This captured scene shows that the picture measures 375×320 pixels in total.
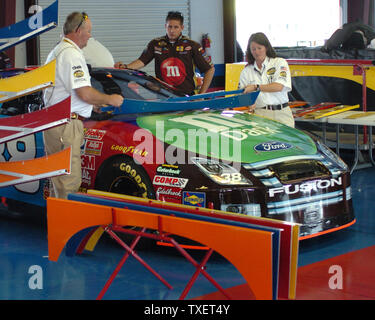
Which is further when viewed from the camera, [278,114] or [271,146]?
Answer: [278,114]

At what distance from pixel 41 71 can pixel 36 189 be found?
1.42 metres

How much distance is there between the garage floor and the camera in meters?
4.43

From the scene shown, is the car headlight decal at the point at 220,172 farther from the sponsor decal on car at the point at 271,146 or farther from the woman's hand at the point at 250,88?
the woman's hand at the point at 250,88

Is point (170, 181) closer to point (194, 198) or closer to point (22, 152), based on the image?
point (194, 198)

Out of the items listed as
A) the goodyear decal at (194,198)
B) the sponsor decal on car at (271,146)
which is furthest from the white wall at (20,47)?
the goodyear decal at (194,198)

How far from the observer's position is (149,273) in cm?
486

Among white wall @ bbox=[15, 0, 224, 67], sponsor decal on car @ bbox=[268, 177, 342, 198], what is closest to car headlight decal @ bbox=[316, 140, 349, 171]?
sponsor decal on car @ bbox=[268, 177, 342, 198]

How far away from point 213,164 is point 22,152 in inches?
69.0

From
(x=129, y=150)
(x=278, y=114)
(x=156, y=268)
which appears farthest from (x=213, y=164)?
(x=278, y=114)

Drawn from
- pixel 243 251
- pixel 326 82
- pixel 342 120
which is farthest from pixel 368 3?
pixel 243 251

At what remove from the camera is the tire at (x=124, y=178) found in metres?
5.14

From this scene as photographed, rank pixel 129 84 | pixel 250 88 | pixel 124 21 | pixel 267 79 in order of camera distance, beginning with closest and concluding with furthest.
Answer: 1. pixel 129 84
2. pixel 250 88
3. pixel 267 79
4. pixel 124 21

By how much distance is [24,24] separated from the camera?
5184 millimetres

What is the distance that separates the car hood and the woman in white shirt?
891 millimetres
